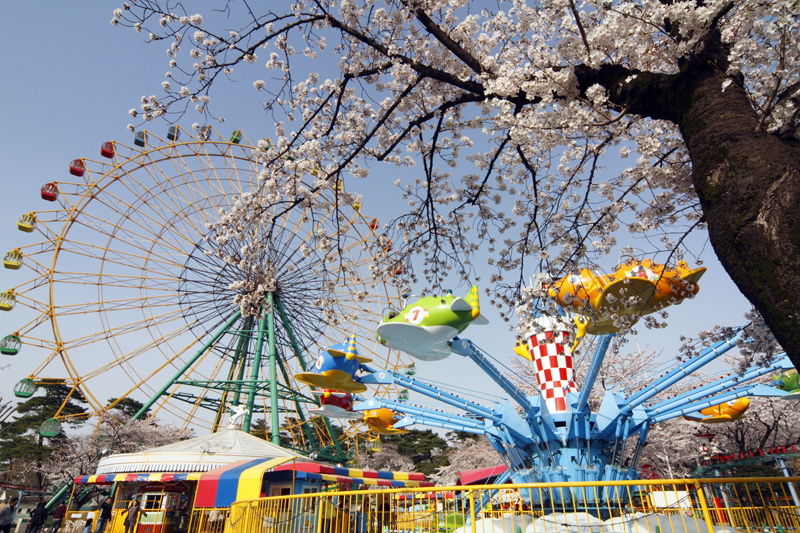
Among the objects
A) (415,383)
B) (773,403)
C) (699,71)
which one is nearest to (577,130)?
(699,71)

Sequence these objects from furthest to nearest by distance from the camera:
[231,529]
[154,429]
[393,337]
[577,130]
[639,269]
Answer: [154,429] < [393,337] < [231,529] < [639,269] < [577,130]

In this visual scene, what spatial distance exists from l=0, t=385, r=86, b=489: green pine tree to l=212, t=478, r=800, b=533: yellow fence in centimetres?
2444

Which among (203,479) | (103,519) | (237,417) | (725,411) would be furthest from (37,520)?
(725,411)

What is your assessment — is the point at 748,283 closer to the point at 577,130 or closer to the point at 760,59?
the point at 760,59

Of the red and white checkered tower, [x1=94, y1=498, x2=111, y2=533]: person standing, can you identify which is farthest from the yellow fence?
[x1=94, y1=498, x2=111, y2=533]: person standing

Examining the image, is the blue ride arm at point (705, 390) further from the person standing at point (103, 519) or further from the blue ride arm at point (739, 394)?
the person standing at point (103, 519)

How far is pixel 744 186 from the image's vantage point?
2027mm

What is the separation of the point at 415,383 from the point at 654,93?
261 inches

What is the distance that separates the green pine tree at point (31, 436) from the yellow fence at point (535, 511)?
24436mm

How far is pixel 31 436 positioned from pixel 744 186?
1357 inches

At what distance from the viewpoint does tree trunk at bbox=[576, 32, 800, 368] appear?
183cm

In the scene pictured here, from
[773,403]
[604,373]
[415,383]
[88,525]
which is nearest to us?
[415,383]

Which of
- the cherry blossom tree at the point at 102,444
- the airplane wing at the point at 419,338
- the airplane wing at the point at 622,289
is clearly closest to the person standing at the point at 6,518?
the cherry blossom tree at the point at 102,444

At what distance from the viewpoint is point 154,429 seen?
1927 centimetres
